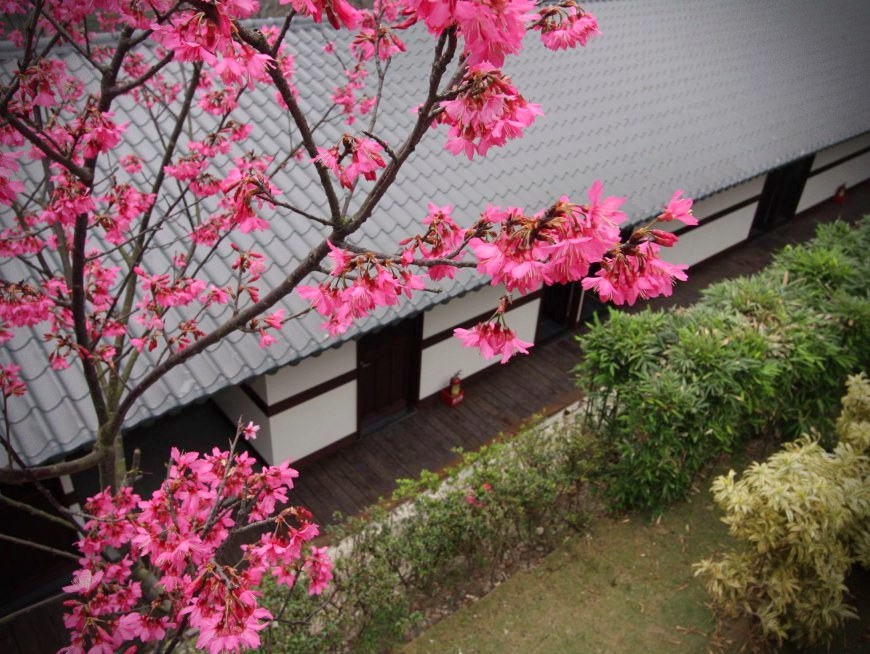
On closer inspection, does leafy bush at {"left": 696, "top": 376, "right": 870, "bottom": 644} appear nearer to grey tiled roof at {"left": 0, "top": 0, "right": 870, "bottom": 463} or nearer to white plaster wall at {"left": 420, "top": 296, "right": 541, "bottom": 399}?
grey tiled roof at {"left": 0, "top": 0, "right": 870, "bottom": 463}

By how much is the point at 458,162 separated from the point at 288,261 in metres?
3.14

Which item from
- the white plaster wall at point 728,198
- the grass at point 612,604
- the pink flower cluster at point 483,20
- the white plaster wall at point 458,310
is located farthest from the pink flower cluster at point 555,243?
the white plaster wall at point 728,198

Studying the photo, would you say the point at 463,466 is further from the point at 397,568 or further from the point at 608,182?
the point at 608,182

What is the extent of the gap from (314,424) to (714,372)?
443 centimetres

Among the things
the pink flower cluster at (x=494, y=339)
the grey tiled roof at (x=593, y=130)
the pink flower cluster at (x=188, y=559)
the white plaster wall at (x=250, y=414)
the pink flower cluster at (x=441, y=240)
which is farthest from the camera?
Result: the white plaster wall at (x=250, y=414)

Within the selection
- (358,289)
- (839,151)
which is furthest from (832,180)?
(358,289)

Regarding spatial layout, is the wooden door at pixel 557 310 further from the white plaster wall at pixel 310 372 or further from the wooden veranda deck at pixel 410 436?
the white plaster wall at pixel 310 372

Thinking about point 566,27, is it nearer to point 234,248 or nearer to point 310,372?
point 234,248

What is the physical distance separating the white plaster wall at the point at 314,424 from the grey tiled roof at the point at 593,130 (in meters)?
1.32

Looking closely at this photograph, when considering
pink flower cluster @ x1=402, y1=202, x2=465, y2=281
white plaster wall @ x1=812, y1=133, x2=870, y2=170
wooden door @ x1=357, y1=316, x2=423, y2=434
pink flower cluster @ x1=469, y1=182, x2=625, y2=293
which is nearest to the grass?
wooden door @ x1=357, y1=316, x2=423, y2=434

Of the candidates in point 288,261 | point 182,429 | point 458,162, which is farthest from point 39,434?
point 458,162

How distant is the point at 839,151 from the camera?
14516mm

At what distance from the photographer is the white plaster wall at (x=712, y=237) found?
11547 millimetres

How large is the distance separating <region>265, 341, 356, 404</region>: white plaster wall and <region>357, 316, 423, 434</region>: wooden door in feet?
0.83
